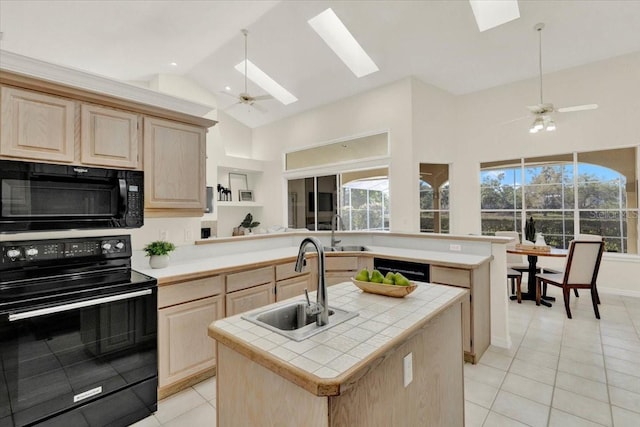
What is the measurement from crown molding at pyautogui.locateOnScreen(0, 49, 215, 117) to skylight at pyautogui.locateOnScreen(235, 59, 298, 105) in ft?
13.2

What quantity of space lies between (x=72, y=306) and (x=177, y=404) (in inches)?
39.1

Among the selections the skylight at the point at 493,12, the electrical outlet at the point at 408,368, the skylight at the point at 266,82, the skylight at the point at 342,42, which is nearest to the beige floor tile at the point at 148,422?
the electrical outlet at the point at 408,368

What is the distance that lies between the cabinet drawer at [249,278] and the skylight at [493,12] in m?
4.30

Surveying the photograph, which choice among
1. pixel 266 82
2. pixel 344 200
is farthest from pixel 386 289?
pixel 266 82

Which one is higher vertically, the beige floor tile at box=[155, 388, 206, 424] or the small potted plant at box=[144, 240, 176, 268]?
the small potted plant at box=[144, 240, 176, 268]

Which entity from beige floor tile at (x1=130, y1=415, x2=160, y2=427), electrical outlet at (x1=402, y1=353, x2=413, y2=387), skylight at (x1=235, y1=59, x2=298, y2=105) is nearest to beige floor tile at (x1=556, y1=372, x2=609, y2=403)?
electrical outlet at (x1=402, y1=353, x2=413, y2=387)

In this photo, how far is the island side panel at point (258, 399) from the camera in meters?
0.94

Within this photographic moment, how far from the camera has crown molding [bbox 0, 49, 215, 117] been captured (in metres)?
1.74

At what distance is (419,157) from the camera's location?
18.2ft

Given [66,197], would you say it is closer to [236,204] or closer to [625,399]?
[625,399]

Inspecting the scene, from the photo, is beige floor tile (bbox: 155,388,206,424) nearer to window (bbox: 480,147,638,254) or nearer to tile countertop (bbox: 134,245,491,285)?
tile countertop (bbox: 134,245,491,285)

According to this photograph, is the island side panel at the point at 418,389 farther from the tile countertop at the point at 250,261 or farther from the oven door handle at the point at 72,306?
the oven door handle at the point at 72,306

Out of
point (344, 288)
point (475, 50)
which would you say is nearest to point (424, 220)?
point (475, 50)

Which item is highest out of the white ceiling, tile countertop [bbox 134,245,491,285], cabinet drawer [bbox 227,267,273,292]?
the white ceiling
